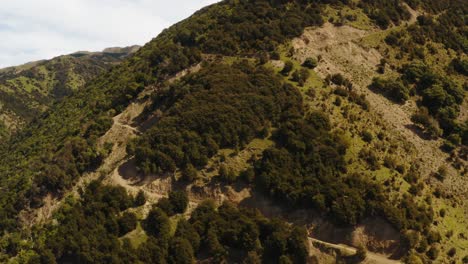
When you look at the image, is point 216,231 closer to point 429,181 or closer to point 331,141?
point 331,141

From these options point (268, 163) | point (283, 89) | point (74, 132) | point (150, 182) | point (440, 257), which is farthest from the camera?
point (74, 132)

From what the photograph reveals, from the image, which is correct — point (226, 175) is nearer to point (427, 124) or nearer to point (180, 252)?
point (180, 252)

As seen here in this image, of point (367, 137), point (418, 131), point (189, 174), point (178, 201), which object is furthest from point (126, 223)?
point (418, 131)

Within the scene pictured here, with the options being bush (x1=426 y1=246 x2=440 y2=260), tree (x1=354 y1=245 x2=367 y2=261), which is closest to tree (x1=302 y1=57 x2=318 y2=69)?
tree (x1=354 y1=245 x2=367 y2=261)

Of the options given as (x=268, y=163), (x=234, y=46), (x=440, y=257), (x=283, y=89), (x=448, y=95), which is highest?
(x=234, y=46)

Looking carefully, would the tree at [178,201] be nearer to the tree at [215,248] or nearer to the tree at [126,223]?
the tree at [126,223]

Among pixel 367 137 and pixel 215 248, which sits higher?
pixel 367 137

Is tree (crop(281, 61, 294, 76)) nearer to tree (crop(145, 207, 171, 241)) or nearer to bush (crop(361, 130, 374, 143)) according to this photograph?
bush (crop(361, 130, 374, 143))

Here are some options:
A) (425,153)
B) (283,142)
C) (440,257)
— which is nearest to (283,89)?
(283,142)
